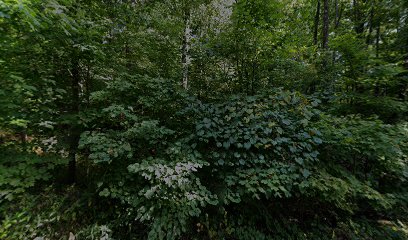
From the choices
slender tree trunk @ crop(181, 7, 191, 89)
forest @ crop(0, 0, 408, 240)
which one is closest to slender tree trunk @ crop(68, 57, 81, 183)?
forest @ crop(0, 0, 408, 240)

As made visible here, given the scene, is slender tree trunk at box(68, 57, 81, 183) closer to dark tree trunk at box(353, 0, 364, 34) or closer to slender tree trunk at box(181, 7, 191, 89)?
slender tree trunk at box(181, 7, 191, 89)

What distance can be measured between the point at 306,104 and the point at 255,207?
1968 mm

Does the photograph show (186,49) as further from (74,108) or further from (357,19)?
(357,19)

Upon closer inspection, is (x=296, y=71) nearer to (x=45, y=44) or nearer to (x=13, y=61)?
(x=45, y=44)

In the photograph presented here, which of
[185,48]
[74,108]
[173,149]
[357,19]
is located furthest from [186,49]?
[357,19]

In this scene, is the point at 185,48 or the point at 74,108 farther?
the point at 185,48

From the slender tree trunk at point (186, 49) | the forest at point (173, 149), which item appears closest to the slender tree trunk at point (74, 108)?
A: the forest at point (173, 149)

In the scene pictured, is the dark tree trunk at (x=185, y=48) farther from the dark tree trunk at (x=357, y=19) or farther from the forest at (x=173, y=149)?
the dark tree trunk at (x=357, y=19)

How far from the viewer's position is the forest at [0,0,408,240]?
255cm

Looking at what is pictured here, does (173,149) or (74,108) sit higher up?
(74,108)

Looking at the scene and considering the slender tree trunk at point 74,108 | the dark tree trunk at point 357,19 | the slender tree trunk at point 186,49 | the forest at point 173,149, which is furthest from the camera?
the dark tree trunk at point 357,19

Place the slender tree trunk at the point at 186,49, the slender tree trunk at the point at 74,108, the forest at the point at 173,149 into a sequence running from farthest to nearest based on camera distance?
the slender tree trunk at the point at 186,49 < the slender tree trunk at the point at 74,108 < the forest at the point at 173,149

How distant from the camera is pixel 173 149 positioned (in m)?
2.77

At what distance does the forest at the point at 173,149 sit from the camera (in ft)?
8.38
